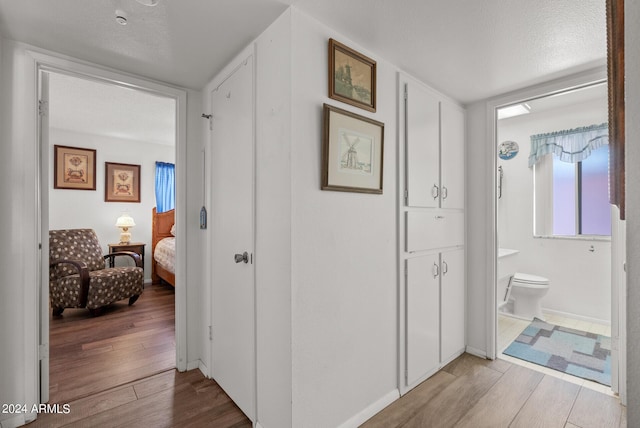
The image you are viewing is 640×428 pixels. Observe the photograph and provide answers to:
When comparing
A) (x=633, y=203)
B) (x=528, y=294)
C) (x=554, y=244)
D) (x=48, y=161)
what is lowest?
(x=528, y=294)

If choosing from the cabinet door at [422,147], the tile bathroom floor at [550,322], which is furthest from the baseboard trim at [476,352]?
the cabinet door at [422,147]

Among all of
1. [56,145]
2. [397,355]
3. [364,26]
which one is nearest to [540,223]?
[397,355]

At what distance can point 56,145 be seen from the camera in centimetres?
422

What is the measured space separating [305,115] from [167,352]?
8.11ft

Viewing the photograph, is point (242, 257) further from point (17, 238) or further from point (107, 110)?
point (107, 110)

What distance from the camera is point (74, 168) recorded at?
4406mm

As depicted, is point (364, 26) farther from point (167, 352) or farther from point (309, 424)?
point (167, 352)

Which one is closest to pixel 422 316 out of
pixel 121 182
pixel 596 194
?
pixel 596 194

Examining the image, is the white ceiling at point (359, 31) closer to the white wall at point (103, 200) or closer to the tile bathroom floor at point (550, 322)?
the tile bathroom floor at point (550, 322)

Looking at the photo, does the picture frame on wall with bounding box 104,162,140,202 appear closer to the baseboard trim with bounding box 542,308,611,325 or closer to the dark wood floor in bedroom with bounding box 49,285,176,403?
the dark wood floor in bedroom with bounding box 49,285,176,403

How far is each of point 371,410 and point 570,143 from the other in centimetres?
364

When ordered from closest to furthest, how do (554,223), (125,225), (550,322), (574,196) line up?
(550,322) → (574,196) → (554,223) → (125,225)

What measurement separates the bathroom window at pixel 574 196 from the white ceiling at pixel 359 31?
6.21ft

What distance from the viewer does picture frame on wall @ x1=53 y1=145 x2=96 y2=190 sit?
168 inches
